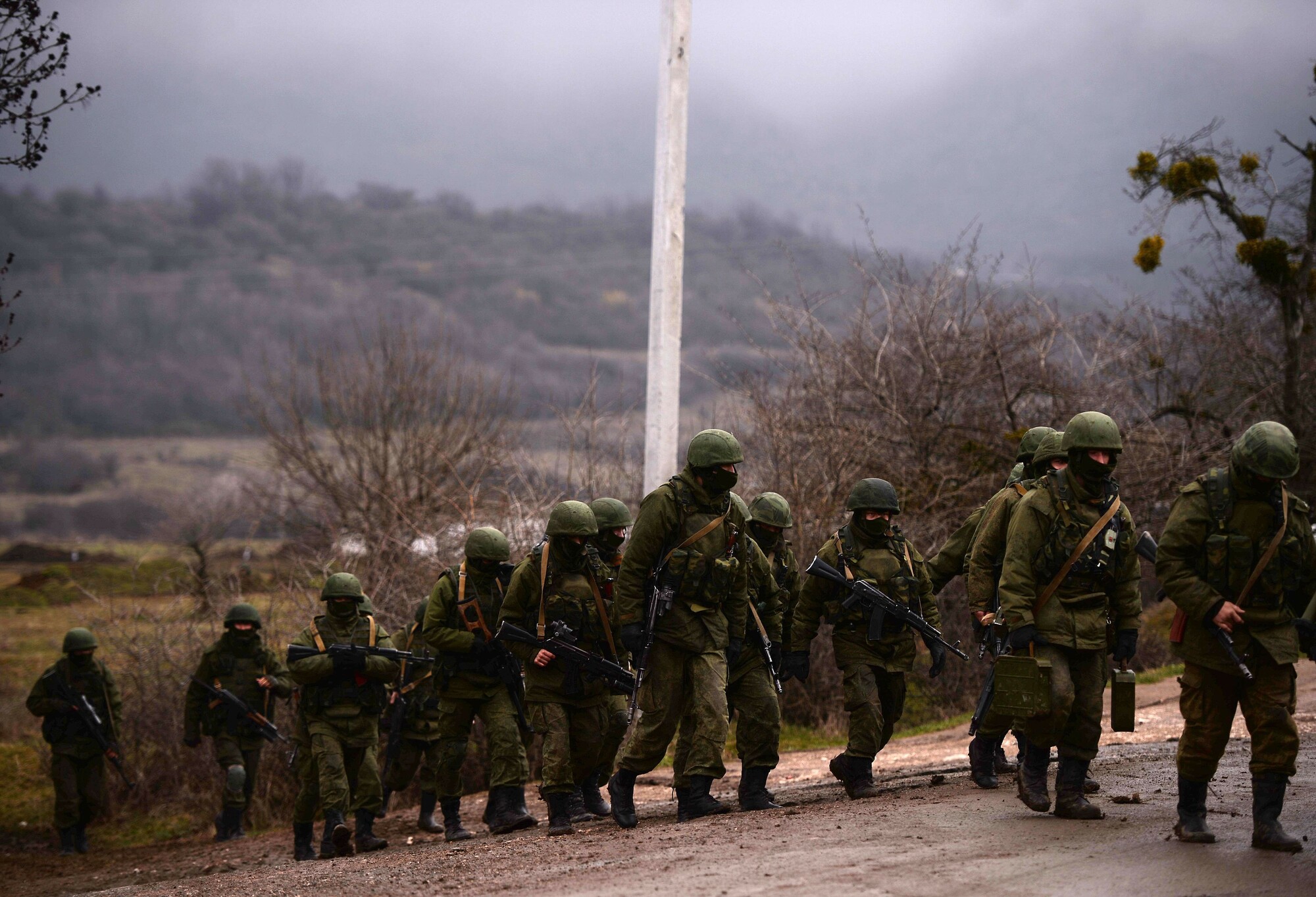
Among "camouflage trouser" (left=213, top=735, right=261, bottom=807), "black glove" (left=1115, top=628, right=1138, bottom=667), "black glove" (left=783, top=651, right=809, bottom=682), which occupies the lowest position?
"camouflage trouser" (left=213, top=735, right=261, bottom=807)

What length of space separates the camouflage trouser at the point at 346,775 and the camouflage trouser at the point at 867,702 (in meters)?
3.83

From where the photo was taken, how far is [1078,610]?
6578 mm

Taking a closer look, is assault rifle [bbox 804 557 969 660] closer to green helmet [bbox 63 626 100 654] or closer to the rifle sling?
the rifle sling

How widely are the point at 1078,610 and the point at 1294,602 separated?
41.1 inches

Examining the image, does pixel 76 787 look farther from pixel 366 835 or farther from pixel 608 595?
pixel 608 595

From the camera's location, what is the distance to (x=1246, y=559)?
5832 millimetres

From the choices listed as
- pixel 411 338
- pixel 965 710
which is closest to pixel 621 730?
pixel 965 710

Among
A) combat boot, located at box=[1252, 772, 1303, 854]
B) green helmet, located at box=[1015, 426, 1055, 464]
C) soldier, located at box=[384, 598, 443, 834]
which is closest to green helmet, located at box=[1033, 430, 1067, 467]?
green helmet, located at box=[1015, 426, 1055, 464]

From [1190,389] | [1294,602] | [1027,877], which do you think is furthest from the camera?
[1190,389]

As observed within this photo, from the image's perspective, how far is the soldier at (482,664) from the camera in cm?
909

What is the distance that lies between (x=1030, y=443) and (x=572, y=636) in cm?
338

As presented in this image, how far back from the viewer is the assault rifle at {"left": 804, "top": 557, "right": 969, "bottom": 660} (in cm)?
796

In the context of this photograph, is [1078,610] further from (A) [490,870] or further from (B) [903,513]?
(B) [903,513]

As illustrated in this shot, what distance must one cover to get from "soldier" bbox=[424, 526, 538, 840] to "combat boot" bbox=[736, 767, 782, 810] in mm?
1821
